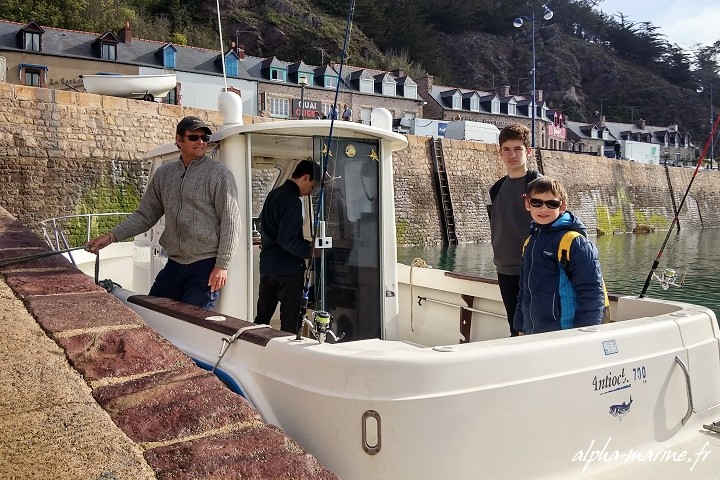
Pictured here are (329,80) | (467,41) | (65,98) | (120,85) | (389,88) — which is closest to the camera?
(65,98)

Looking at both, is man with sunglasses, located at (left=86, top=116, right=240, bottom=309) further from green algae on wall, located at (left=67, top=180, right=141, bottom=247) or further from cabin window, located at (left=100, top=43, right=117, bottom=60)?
cabin window, located at (left=100, top=43, right=117, bottom=60)

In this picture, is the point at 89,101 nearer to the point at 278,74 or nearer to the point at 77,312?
the point at 77,312

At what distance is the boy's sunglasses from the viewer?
112 inches

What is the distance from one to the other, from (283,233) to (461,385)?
1.95m

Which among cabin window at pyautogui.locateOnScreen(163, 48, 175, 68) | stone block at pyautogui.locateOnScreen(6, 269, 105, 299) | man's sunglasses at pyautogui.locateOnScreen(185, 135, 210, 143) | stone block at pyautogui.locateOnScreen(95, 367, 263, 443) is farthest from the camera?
cabin window at pyautogui.locateOnScreen(163, 48, 175, 68)

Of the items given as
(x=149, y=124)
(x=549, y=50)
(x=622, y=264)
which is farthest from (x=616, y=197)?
(x=549, y=50)

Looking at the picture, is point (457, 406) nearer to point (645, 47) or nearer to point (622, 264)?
point (622, 264)

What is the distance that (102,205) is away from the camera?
58.9 ft

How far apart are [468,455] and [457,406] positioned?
6.9 inches

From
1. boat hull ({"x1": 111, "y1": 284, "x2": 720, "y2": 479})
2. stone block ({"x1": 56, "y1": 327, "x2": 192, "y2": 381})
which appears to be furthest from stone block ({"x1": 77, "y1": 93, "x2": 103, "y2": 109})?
stone block ({"x1": 56, "y1": 327, "x2": 192, "y2": 381})

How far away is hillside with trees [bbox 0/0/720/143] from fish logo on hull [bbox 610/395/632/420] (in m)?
42.7

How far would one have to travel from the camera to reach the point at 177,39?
4381cm

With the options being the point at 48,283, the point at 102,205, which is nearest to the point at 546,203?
the point at 48,283

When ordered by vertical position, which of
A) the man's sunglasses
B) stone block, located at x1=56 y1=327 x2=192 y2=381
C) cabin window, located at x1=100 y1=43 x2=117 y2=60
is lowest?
stone block, located at x1=56 y1=327 x2=192 y2=381
